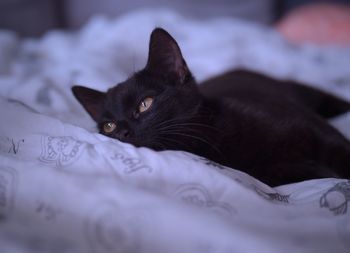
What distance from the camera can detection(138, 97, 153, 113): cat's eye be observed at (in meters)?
1.05

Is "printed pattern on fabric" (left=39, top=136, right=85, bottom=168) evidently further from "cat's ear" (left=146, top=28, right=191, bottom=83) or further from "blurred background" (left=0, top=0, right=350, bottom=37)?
"blurred background" (left=0, top=0, right=350, bottom=37)

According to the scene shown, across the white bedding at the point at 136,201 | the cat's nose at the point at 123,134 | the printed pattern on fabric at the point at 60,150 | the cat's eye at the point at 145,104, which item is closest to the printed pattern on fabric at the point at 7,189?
the white bedding at the point at 136,201

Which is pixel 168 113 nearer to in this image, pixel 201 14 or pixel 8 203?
pixel 8 203

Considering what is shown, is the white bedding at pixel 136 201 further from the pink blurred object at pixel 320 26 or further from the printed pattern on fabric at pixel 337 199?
the pink blurred object at pixel 320 26

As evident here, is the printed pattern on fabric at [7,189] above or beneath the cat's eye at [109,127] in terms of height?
beneath

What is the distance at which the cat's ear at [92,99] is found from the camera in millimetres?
1220

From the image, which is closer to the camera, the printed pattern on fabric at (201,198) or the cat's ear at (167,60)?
the printed pattern on fabric at (201,198)

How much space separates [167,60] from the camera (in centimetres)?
114

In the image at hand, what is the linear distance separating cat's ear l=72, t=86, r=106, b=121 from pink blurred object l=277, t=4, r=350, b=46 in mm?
1888

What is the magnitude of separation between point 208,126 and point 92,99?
1.43 feet

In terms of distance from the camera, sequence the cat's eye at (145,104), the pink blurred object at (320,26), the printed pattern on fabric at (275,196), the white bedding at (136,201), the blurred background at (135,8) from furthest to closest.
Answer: the blurred background at (135,8) < the pink blurred object at (320,26) < the cat's eye at (145,104) < the printed pattern on fabric at (275,196) < the white bedding at (136,201)

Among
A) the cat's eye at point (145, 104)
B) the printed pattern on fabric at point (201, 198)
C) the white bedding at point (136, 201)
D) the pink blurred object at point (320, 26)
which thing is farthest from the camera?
the pink blurred object at point (320, 26)

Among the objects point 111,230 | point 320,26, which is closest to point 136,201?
point 111,230

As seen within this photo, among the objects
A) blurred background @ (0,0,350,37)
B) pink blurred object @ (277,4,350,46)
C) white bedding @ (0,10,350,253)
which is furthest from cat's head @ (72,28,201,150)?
blurred background @ (0,0,350,37)
